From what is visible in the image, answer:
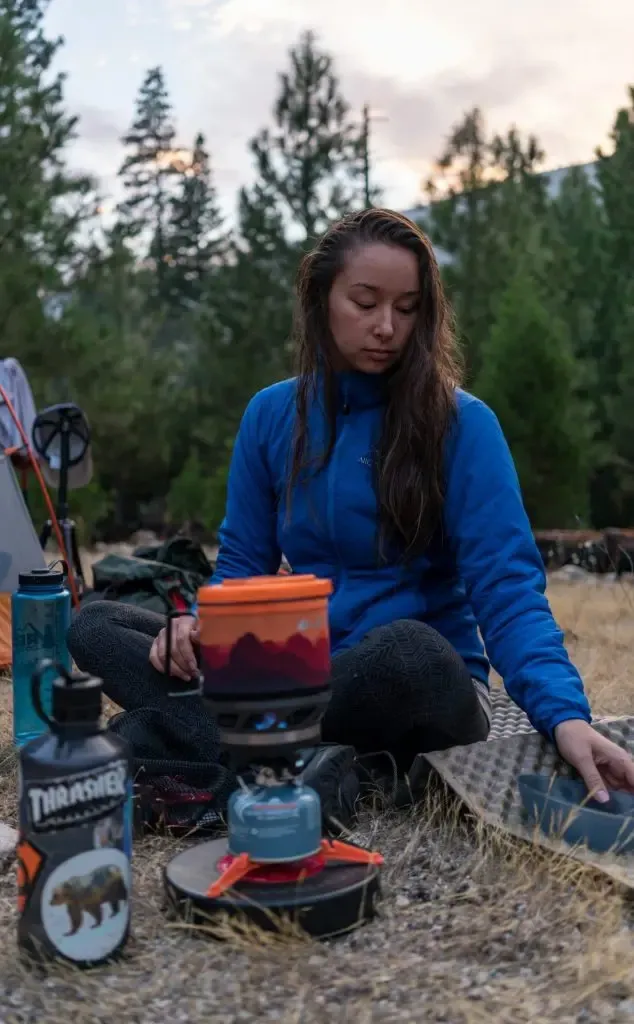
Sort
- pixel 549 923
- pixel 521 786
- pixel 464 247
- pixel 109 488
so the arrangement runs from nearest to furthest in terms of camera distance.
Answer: pixel 549 923 → pixel 521 786 → pixel 464 247 → pixel 109 488

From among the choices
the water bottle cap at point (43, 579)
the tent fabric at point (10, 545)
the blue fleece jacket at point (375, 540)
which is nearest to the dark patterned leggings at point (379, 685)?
the blue fleece jacket at point (375, 540)

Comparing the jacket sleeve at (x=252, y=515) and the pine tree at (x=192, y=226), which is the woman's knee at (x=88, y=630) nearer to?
the jacket sleeve at (x=252, y=515)

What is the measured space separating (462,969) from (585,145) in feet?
39.1

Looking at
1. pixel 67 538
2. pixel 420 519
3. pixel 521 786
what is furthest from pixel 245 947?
pixel 67 538

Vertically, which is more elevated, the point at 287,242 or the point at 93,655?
the point at 287,242

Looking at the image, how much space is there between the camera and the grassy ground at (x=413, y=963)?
1.31 m

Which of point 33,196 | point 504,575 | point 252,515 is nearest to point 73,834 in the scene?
point 504,575

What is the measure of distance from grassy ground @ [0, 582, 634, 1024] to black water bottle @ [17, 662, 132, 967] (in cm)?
5

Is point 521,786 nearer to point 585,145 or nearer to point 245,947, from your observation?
point 245,947

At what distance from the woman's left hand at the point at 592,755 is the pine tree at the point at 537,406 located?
263 inches

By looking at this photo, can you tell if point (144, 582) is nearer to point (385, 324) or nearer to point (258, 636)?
point (385, 324)

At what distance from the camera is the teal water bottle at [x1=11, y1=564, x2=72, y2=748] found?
269 centimetres

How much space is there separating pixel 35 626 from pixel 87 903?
4.62ft

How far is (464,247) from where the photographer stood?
35.1 feet
